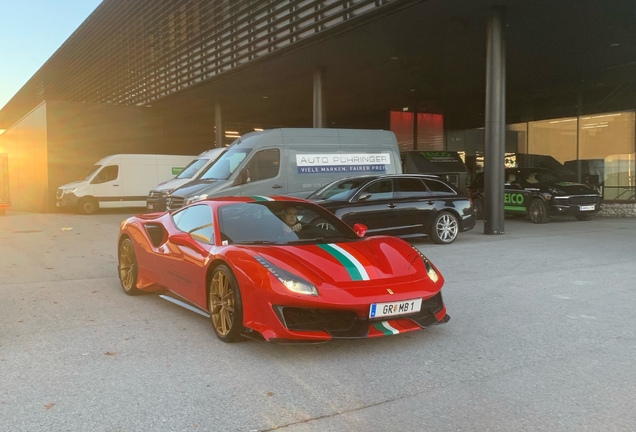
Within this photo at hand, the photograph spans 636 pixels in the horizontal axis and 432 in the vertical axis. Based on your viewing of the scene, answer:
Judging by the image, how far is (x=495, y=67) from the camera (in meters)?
13.6

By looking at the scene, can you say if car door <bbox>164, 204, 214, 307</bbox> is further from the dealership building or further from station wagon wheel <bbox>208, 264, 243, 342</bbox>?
the dealership building

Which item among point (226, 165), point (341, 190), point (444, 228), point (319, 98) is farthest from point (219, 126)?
point (444, 228)

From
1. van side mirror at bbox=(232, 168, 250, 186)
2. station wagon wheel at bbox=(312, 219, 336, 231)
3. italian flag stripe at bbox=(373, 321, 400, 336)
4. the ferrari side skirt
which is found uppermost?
van side mirror at bbox=(232, 168, 250, 186)

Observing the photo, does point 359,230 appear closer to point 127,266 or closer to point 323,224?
point 323,224

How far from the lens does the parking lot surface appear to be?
338cm

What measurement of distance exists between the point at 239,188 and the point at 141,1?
21.3 m

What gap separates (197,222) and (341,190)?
236 inches

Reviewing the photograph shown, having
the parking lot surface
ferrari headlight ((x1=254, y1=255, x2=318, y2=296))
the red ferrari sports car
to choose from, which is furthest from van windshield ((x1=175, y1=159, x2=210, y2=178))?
ferrari headlight ((x1=254, y1=255, x2=318, y2=296))

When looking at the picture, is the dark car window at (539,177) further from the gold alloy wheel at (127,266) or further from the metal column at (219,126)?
the metal column at (219,126)

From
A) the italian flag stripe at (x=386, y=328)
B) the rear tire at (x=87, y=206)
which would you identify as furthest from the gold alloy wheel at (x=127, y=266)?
the rear tire at (x=87, y=206)

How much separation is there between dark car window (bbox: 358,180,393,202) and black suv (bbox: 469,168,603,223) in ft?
23.2

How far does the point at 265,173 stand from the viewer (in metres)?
13.7

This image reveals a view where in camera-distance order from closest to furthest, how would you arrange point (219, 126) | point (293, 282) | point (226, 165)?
point (293, 282), point (226, 165), point (219, 126)

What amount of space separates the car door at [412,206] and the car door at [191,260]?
604 cm
